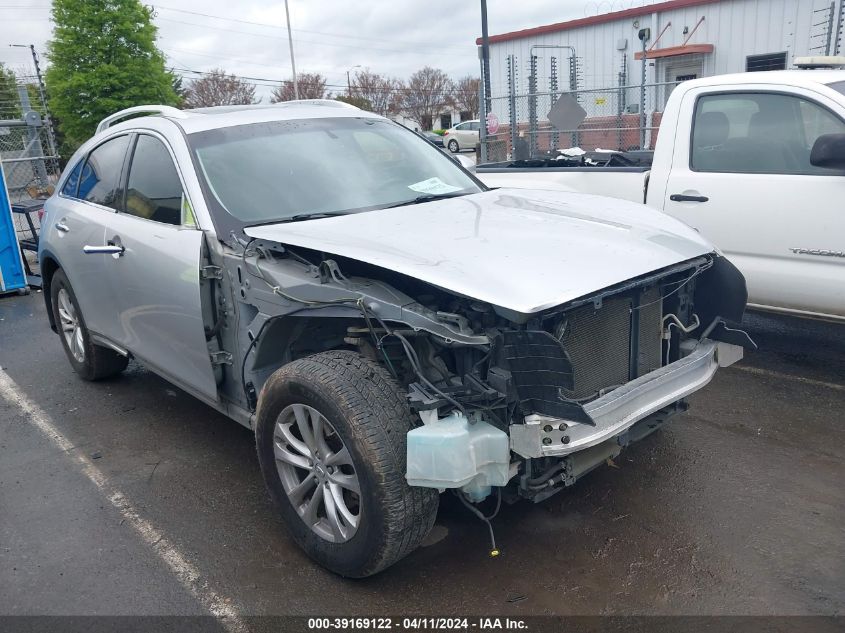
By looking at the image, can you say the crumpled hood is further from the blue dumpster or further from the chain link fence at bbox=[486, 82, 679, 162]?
the chain link fence at bbox=[486, 82, 679, 162]

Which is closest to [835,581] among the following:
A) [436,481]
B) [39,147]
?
[436,481]

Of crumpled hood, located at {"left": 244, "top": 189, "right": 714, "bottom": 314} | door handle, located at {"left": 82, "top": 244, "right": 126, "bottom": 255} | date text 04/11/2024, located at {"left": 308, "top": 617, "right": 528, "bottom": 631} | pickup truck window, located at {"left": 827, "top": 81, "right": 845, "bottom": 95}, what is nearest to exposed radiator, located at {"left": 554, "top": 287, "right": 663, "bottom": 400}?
crumpled hood, located at {"left": 244, "top": 189, "right": 714, "bottom": 314}

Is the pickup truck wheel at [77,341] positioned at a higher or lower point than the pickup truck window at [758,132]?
lower

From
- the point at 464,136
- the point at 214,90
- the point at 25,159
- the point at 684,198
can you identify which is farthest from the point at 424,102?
the point at 684,198

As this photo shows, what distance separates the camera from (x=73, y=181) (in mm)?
5375

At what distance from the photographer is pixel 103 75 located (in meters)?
26.2

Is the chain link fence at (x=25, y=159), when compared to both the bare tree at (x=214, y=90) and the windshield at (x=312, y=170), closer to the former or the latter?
the windshield at (x=312, y=170)

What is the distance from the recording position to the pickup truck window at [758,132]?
489 cm

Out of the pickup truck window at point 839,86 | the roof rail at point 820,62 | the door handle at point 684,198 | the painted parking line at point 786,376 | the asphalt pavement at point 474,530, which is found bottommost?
the painted parking line at point 786,376

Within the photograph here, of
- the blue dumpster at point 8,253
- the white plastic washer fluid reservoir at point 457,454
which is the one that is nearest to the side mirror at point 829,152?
the white plastic washer fluid reservoir at point 457,454

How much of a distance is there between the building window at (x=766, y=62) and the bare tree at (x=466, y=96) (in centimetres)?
3780

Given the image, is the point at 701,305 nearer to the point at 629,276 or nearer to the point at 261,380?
the point at 629,276

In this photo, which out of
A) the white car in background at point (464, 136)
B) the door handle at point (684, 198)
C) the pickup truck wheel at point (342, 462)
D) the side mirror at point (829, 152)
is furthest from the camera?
the white car in background at point (464, 136)

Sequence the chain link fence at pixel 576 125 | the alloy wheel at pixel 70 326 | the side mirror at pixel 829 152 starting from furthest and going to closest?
the chain link fence at pixel 576 125, the alloy wheel at pixel 70 326, the side mirror at pixel 829 152
